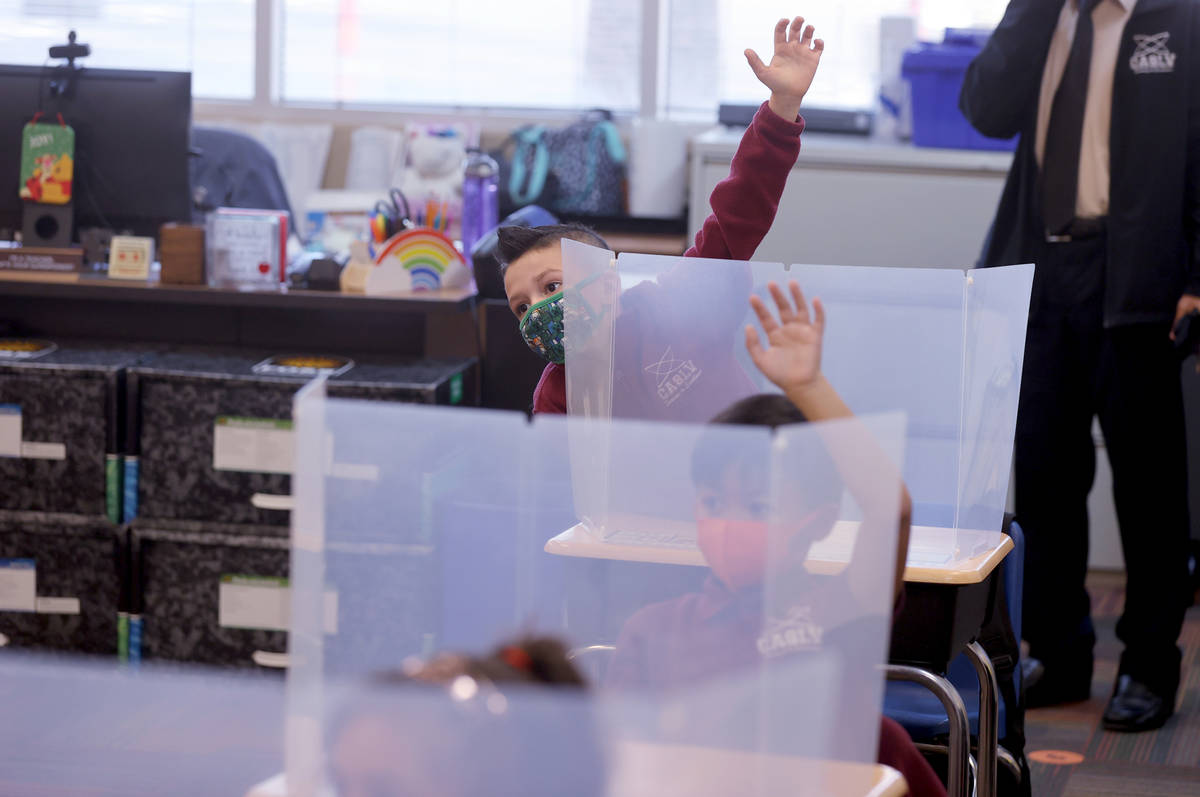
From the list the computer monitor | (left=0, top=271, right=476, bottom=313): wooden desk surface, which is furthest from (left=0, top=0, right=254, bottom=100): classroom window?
(left=0, top=271, right=476, bottom=313): wooden desk surface

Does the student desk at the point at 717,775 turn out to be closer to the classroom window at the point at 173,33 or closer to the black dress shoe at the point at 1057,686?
the black dress shoe at the point at 1057,686

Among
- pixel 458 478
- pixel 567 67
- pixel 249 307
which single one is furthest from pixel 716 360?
pixel 567 67

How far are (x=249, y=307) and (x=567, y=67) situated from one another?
207cm

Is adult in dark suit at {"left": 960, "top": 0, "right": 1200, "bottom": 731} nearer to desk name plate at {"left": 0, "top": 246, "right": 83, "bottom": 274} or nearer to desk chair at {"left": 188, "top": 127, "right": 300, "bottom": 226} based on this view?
desk name plate at {"left": 0, "top": 246, "right": 83, "bottom": 274}

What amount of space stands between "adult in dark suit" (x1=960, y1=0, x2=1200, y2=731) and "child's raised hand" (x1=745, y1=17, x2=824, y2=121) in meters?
0.92

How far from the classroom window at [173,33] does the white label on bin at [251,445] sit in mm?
2526

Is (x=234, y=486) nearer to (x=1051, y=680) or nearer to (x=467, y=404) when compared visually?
(x=467, y=404)

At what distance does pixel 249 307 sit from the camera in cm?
284

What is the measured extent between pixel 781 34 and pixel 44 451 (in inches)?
64.7

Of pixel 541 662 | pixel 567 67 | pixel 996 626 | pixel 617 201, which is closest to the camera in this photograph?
pixel 541 662

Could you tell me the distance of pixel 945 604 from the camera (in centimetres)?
141

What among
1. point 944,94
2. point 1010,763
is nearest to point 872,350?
point 1010,763

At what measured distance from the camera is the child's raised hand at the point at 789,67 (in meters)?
1.63

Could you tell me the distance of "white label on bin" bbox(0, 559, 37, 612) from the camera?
2498mm
